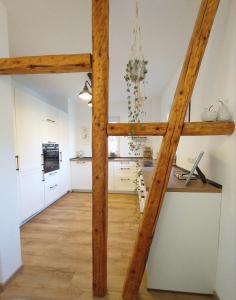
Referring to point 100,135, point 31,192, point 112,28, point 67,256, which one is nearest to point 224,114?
point 100,135

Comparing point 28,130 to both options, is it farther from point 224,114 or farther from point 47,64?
point 224,114

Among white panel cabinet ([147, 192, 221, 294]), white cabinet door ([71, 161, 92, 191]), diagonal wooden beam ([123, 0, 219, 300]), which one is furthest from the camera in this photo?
white cabinet door ([71, 161, 92, 191])

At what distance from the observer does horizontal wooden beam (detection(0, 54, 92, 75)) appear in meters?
1.38

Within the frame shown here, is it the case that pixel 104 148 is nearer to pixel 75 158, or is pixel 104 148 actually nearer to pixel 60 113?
pixel 60 113

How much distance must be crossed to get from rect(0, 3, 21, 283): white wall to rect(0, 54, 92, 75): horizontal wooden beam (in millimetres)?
210

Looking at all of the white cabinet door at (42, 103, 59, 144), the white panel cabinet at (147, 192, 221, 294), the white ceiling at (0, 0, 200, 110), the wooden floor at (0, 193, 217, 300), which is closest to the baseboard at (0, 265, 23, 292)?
the wooden floor at (0, 193, 217, 300)

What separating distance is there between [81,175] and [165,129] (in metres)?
3.71

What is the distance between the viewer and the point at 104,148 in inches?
55.7

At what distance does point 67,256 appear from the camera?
2.08 metres

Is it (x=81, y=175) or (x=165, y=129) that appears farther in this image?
(x=81, y=175)

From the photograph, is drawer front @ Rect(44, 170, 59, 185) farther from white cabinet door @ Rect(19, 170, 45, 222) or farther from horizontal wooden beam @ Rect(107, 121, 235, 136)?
horizontal wooden beam @ Rect(107, 121, 235, 136)

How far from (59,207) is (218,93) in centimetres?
340

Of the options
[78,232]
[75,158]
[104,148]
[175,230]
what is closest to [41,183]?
[78,232]

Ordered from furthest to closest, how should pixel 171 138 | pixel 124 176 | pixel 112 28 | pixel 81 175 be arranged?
pixel 81 175 → pixel 124 176 → pixel 112 28 → pixel 171 138
